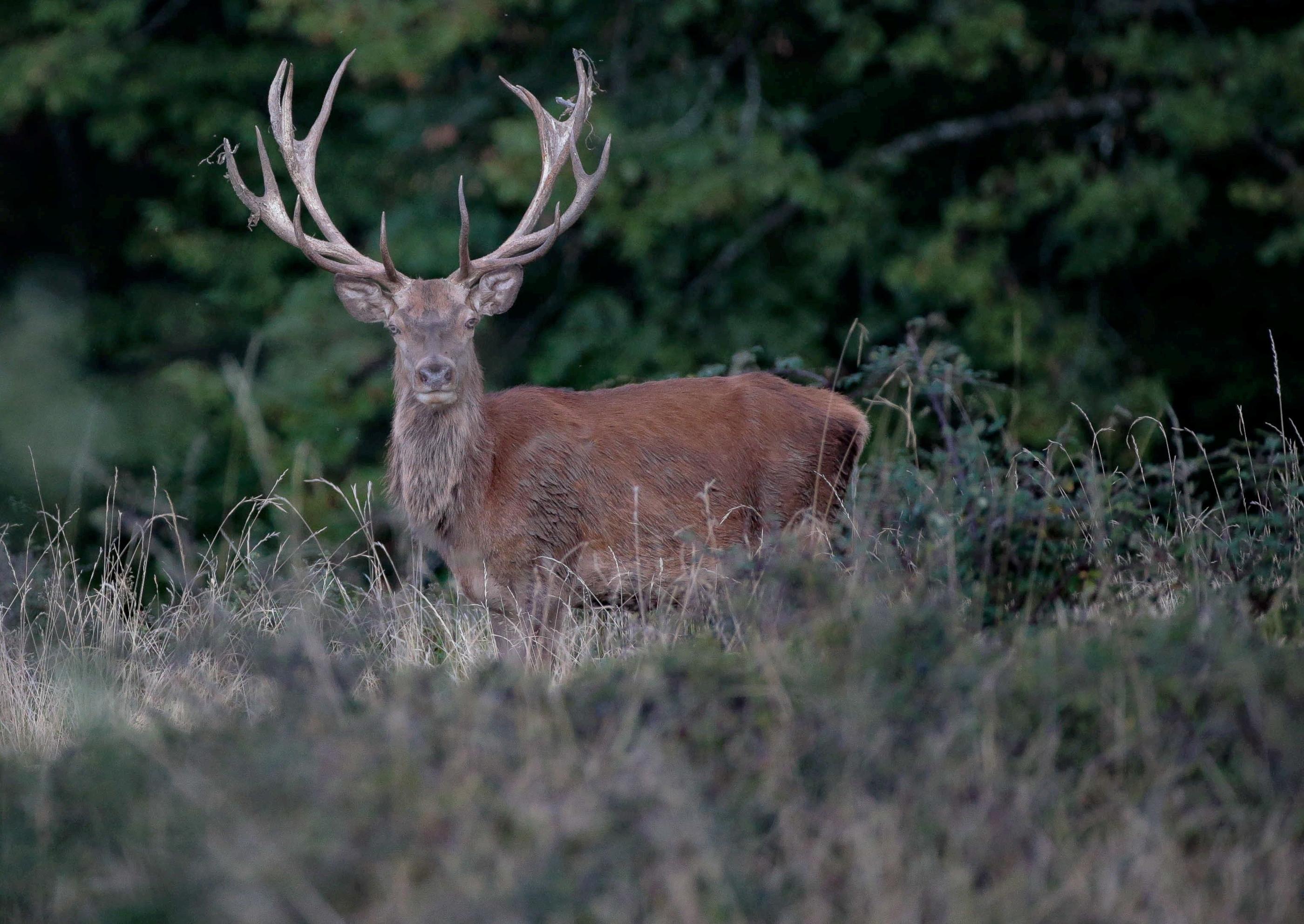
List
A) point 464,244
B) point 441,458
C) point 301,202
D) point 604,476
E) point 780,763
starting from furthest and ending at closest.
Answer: point 301,202 → point 604,476 → point 441,458 → point 464,244 → point 780,763

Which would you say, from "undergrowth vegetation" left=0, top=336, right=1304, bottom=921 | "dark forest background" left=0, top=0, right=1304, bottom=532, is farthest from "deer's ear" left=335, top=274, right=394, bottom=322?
"dark forest background" left=0, top=0, right=1304, bottom=532

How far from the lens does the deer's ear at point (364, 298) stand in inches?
236

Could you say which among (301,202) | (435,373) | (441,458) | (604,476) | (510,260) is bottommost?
(604,476)

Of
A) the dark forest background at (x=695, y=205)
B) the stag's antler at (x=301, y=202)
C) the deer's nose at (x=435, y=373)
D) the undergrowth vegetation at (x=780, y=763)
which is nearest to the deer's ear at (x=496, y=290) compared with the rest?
the stag's antler at (x=301, y=202)

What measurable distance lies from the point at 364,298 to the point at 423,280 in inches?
9.7

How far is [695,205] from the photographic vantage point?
10086 millimetres

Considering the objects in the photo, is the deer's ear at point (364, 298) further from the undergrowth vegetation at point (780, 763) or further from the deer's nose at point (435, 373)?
the undergrowth vegetation at point (780, 763)

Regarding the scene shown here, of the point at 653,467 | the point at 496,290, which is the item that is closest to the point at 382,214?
the point at 496,290

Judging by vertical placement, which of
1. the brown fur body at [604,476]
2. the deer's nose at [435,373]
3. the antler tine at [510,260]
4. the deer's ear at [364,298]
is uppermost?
the antler tine at [510,260]

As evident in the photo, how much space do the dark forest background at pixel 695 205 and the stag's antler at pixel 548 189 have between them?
3.43m

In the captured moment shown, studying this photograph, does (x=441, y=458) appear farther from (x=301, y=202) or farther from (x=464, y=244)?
(x=301, y=202)

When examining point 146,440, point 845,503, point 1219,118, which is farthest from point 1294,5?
point 146,440

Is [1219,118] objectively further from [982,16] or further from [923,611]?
[923,611]

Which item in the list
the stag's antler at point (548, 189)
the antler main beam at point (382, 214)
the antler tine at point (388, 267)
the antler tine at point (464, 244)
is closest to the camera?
the antler tine at point (464, 244)
